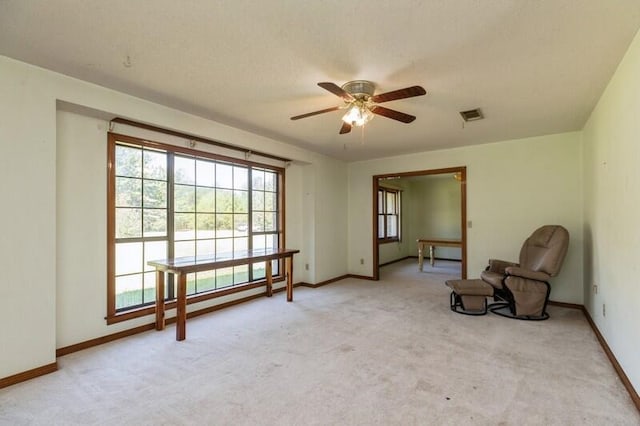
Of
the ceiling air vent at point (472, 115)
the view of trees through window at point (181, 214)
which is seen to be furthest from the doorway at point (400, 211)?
the view of trees through window at point (181, 214)

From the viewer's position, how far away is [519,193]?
4613 mm


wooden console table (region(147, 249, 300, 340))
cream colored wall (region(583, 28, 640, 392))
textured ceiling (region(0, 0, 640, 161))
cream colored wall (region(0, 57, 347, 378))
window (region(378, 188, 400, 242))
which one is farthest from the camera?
window (region(378, 188, 400, 242))

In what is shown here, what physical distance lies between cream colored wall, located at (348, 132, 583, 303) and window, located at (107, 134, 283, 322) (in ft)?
10.0

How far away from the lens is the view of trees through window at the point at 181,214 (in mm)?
3318

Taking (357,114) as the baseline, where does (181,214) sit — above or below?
below

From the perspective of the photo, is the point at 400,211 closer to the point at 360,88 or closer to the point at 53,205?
the point at 360,88

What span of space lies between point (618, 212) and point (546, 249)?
1.49 meters

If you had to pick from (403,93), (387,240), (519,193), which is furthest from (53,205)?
(387,240)

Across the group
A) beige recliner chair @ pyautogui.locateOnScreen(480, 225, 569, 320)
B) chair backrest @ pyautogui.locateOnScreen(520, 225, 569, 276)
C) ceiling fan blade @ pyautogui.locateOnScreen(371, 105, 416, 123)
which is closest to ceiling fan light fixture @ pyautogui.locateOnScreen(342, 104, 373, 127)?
ceiling fan blade @ pyautogui.locateOnScreen(371, 105, 416, 123)

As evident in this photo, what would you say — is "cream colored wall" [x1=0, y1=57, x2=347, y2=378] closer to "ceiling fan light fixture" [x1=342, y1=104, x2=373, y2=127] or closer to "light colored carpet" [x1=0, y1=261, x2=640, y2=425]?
"light colored carpet" [x1=0, y1=261, x2=640, y2=425]

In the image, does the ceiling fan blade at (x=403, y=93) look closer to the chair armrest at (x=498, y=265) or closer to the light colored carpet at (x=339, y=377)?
the light colored carpet at (x=339, y=377)

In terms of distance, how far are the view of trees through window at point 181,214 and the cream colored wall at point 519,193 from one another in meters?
3.02

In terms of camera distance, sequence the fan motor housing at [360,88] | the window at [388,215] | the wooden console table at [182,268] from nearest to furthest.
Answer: the fan motor housing at [360,88]
the wooden console table at [182,268]
the window at [388,215]

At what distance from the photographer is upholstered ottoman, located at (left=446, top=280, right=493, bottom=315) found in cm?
386
